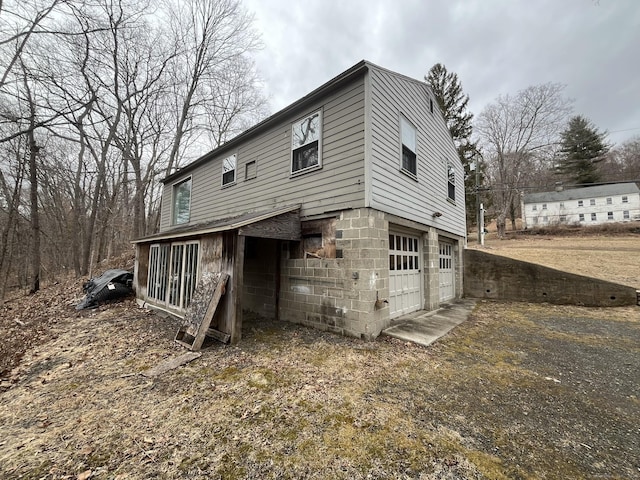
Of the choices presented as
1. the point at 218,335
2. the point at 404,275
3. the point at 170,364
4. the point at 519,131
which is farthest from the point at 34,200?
the point at 519,131

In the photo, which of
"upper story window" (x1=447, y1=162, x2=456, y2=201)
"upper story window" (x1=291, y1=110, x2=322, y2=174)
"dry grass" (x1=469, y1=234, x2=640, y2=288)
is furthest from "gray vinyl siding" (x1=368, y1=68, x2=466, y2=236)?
"dry grass" (x1=469, y1=234, x2=640, y2=288)

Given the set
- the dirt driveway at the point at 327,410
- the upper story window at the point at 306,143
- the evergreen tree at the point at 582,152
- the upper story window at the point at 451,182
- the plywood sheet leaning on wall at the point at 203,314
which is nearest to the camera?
the dirt driveway at the point at 327,410

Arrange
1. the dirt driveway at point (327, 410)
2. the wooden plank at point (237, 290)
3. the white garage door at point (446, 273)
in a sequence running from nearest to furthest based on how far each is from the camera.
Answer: the dirt driveway at point (327, 410) → the wooden plank at point (237, 290) → the white garage door at point (446, 273)

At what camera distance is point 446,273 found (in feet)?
30.9

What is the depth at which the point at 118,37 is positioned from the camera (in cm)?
1320

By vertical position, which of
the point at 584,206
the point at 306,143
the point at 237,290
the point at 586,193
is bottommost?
the point at 237,290

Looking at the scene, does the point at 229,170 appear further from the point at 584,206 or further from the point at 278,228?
the point at 584,206

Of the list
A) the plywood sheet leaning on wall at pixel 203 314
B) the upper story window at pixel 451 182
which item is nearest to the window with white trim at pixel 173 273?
the plywood sheet leaning on wall at pixel 203 314

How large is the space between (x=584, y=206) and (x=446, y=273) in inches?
1325

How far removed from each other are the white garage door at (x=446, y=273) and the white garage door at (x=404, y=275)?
2.15 metres

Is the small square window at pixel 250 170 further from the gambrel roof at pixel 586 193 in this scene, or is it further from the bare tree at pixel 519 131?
the gambrel roof at pixel 586 193

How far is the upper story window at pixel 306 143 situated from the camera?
5.92 meters

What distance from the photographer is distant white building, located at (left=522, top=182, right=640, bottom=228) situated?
2752 centimetres

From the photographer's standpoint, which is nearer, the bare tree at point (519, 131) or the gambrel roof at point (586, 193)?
the bare tree at point (519, 131)
